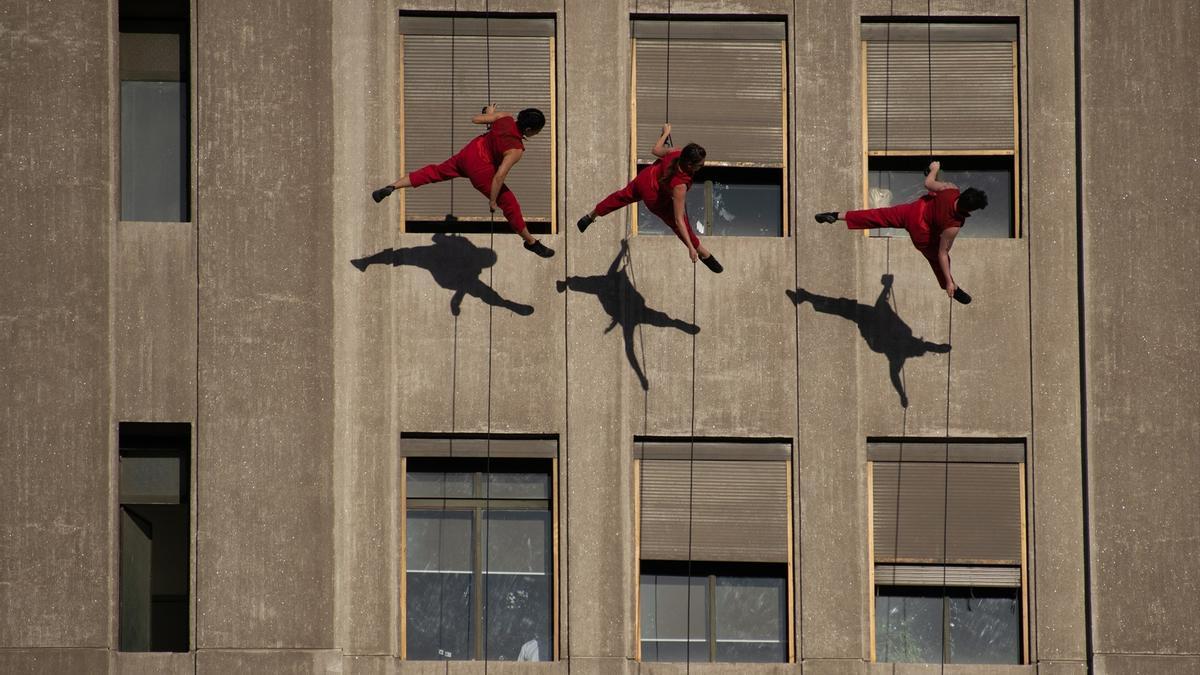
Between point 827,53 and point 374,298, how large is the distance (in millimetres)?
4915

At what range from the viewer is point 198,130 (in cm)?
1784

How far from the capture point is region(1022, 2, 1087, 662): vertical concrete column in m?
17.6

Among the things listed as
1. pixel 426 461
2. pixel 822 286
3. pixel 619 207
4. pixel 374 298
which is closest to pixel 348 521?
pixel 426 461

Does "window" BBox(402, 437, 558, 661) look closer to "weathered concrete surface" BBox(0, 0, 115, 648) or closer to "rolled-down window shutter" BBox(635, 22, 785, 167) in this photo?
"weathered concrete surface" BBox(0, 0, 115, 648)

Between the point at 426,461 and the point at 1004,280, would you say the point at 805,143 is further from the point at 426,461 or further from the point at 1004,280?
the point at 426,461

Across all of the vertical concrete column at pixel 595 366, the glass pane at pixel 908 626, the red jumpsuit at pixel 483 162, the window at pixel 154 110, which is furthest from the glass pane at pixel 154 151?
the glass pane at pixel 908 626

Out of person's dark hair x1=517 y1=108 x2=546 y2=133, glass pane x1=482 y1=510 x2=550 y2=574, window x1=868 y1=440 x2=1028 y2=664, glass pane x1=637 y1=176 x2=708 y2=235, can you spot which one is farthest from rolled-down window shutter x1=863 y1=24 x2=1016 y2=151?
glass pane x1=482 y1=510 x2=550 y2=574

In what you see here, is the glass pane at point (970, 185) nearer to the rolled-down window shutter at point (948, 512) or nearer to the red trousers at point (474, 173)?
the rolled-down window shutter at point (948, 512)

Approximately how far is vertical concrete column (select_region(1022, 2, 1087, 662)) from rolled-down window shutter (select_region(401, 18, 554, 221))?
464 centimetres

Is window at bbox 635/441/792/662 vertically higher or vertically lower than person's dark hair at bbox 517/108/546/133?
lower

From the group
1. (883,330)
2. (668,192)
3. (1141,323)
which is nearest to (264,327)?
(668,192)

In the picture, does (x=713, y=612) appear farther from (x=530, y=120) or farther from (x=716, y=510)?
Result: (x=530, y=120)

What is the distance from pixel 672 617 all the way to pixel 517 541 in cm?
160

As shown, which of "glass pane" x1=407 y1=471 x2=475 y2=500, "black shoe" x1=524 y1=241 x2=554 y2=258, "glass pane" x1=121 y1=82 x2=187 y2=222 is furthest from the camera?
"glass pane" x1=121 y1=82 x2=187 y2=222
